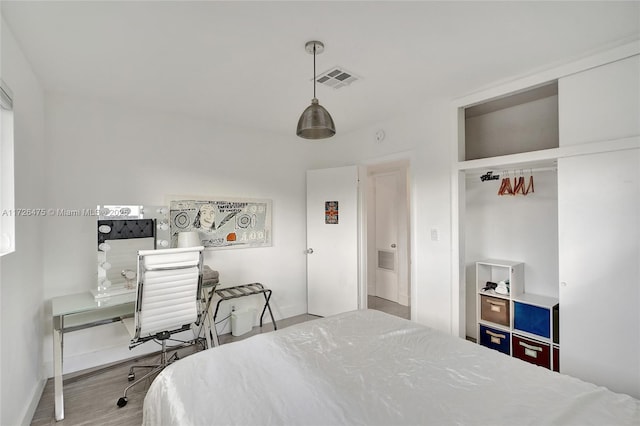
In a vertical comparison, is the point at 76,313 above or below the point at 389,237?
below

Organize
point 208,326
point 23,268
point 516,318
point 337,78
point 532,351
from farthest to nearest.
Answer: point 208,326, point 516,318, point 532,351, point 337,78, point 23,268

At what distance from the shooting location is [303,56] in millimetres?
2086

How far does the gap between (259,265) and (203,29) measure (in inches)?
105

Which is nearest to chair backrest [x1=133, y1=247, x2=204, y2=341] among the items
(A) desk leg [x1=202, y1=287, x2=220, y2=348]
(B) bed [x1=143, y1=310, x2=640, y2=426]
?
(A) desk leg [x1=202, y1=287, x2=220, y2=348]

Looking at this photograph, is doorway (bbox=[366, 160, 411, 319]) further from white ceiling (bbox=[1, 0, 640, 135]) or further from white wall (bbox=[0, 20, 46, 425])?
white wall (bbox=[0, 20, 46, 425])

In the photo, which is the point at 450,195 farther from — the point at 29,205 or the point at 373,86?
the point at 29,205

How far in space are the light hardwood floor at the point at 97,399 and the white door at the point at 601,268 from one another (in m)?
3.11

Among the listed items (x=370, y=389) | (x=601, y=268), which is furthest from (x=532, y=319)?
(x=370, y=389)

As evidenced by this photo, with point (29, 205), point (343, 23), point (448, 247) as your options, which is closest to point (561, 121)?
point (448, 247)

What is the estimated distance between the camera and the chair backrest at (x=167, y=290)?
2.23 m

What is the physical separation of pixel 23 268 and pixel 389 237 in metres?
4.30

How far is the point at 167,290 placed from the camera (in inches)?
91.6

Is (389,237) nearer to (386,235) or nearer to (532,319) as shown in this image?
(386,235)

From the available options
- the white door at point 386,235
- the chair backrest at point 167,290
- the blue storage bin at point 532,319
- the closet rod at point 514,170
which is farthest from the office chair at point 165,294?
the white door at point 386,235
